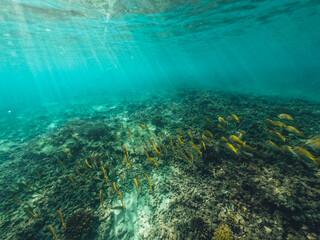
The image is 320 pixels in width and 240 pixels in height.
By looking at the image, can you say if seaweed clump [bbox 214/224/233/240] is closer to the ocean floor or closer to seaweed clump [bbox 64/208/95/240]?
the ocean floor

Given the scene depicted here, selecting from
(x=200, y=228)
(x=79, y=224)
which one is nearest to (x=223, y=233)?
(x=200, y=228)

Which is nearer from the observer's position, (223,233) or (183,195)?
(223,233)

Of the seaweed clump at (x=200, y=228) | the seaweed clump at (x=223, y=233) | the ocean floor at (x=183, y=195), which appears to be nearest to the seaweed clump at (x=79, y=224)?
the ocean floor at (x=183, y=195)

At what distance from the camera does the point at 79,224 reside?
389 cm

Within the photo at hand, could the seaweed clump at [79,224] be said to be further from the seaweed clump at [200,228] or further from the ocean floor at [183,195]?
the seaweed clump at [200,228]

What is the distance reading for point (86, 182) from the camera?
5.42m

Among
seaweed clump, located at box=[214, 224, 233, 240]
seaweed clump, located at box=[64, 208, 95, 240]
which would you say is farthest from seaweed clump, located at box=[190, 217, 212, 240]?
seaweed clump, located at box=[64, 208, 95, 240]

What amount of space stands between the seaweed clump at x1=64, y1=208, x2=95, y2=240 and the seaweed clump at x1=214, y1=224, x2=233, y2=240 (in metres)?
3.62

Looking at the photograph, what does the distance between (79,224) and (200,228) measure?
354cm

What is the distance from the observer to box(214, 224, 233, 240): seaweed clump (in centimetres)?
303

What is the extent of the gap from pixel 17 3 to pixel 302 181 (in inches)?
877

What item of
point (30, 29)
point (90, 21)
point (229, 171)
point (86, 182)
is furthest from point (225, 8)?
point (30, 29)

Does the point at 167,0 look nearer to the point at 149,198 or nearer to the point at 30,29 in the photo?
the point at 149,198

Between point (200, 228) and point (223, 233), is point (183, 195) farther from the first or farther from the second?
point (223, 233)
